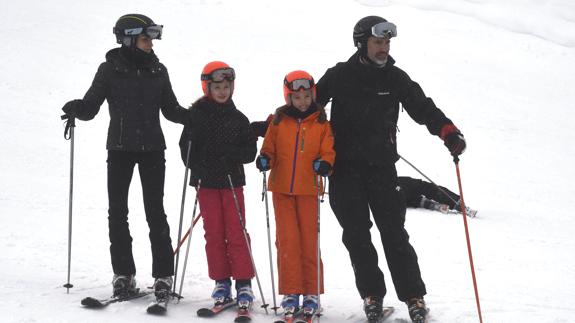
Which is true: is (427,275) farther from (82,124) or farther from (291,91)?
(82,124)

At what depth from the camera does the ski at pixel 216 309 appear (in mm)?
5332

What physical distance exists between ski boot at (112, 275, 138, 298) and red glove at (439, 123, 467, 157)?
104 inches

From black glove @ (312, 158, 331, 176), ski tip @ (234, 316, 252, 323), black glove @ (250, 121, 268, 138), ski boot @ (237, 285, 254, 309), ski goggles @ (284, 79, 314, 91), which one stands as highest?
ski goggles @ (284, 79, 314, 91)

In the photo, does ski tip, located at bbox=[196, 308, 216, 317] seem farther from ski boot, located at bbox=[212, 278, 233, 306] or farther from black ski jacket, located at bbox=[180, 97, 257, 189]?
black ski jacket, located at bbox=[180, 97, 257, 189]

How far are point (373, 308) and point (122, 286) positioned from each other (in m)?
1.93

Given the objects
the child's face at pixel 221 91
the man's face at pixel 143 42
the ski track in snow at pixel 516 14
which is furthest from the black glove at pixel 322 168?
the ski track in snow at pixel 516 14

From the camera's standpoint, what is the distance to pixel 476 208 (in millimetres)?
10844

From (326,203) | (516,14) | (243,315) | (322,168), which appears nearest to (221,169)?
(322,168)

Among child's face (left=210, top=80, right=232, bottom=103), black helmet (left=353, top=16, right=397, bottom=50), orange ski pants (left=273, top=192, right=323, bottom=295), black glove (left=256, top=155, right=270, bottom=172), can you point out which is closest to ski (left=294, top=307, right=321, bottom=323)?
orange ski pants (left=273, top=192, right=323, bottom=295)

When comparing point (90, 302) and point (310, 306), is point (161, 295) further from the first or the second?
point (310, 306)

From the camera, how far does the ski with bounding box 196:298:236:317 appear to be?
17.5 feet

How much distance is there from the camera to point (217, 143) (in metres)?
5.70

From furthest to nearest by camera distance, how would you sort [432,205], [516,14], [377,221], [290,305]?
[516,14] < [432,205] < [377,221] < [290,305]

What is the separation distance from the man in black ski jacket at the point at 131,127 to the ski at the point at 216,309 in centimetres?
42
